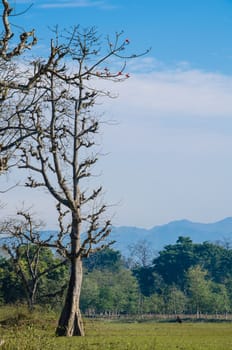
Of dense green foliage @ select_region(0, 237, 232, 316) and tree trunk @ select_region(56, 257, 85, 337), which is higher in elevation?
dense green foliage @ select_region(0, 237, 232, 316)

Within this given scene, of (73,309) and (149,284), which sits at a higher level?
(149,284)

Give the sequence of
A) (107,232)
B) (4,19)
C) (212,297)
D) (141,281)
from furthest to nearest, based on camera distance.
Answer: (141,281), (212,297), (107,232), (4,19)

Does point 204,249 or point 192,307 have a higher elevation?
point 204,249

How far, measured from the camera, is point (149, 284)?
317 ft

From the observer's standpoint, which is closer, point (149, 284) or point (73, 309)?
point (73, 309)

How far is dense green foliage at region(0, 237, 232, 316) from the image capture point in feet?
197

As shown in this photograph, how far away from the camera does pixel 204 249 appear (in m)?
107

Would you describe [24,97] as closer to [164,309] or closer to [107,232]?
[107,232]

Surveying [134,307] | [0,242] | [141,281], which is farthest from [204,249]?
[0,242]

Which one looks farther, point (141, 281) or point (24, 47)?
point (141, 281)

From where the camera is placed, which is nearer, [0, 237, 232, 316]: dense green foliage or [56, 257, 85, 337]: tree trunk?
[56, 257, 85, 337]: tree trunk

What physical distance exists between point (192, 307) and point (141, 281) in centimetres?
1956

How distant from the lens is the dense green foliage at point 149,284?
60031 mm

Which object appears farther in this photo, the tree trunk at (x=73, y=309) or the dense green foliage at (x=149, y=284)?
the dense green foliage at (x=149, y=284)
